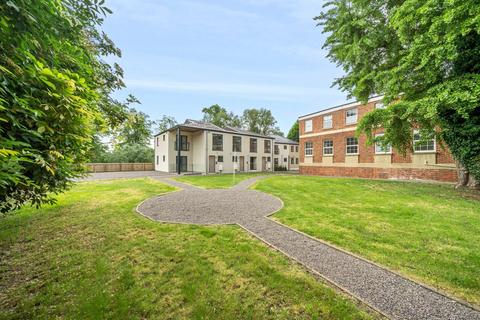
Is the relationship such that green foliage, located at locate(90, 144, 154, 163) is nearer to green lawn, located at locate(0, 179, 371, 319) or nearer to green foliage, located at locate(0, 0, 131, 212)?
green lawn, located at locate(0, 179, 371, 319)

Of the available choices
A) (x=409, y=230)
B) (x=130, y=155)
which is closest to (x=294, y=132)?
(x=130, y=155)

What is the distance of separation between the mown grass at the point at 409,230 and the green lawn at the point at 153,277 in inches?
65.3

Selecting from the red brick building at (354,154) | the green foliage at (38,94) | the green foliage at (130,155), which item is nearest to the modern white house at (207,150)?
the red brick building at (354,154)

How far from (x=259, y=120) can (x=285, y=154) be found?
15.0 metres

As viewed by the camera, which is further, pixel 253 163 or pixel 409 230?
pixel 253 163

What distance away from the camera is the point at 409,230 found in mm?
4938

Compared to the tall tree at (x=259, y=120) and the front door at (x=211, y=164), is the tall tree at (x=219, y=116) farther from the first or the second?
the front door at (x=211, y=164)

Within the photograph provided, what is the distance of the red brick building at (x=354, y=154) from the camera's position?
45.8 feet

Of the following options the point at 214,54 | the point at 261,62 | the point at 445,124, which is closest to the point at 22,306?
the point at 445,124

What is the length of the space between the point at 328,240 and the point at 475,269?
227cm

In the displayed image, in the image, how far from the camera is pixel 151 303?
257 centimetres

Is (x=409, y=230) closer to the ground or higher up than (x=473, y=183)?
closer to the ground

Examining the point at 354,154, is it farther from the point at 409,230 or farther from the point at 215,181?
the point at 409,230

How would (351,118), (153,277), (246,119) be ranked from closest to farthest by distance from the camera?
(153,277), (351,118), (246,119)
